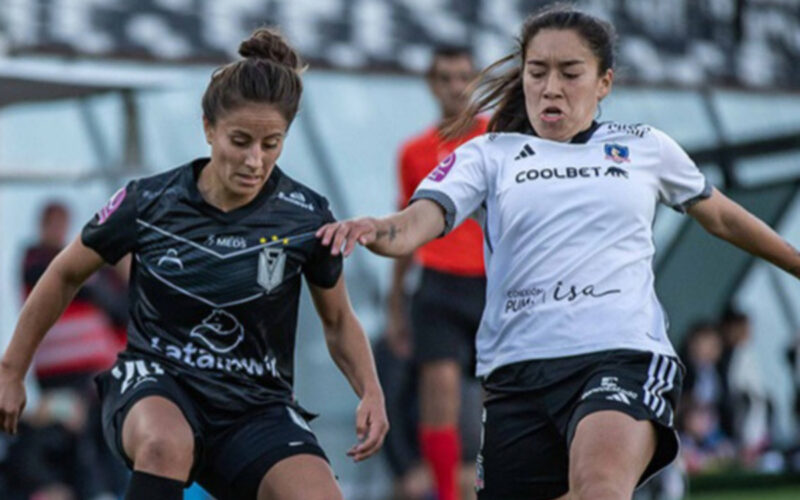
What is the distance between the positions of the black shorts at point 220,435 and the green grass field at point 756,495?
749 cm

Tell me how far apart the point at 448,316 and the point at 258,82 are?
9.78ft

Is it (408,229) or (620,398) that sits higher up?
(408,229)

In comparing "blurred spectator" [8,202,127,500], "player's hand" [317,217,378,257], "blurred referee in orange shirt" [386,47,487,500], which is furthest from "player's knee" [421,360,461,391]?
"player's hand" [317,217,378,257]

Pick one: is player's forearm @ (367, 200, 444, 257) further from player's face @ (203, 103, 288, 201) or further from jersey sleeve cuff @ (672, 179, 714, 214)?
jersey sleeve cuff @ (672, 179, 714, 214)

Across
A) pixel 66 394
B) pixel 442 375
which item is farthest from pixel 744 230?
pixel 66 394

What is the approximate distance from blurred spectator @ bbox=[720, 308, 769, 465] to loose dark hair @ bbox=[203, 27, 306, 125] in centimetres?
878

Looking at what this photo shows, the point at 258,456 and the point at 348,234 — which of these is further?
the point at 258,456

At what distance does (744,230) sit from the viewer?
5.11 m

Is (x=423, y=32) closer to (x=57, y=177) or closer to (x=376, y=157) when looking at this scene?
(x=376, y=157)

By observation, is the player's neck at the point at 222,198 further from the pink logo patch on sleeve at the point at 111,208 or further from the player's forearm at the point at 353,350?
the player's forearm at the point at 353,350

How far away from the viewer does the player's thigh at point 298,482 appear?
4742mm

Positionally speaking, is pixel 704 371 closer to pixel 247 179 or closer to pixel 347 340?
pixel 347 340

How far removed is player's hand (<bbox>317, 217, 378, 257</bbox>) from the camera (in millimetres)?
4277

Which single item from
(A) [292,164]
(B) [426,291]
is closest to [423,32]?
(A) [292,164]
